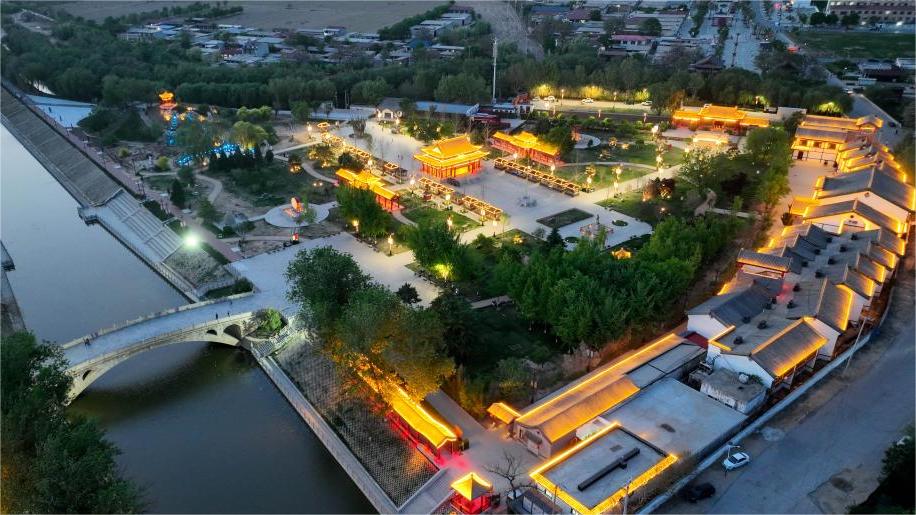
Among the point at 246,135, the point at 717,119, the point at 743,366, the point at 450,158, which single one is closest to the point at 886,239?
the point at 743,366

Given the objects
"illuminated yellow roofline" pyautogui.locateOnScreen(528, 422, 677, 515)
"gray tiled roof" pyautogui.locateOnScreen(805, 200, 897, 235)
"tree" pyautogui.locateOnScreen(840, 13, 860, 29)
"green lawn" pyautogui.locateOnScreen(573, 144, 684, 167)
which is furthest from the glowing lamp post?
"tree" pyautogui.locateOnScreen(840, 13, 860, 29)

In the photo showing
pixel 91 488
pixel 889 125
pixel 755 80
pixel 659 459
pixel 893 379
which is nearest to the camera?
pixel 91 488

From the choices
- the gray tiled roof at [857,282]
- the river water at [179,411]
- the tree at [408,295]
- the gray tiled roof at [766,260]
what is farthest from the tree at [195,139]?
the gray tiled roof at [857,282]

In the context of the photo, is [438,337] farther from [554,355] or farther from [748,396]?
[748,396]

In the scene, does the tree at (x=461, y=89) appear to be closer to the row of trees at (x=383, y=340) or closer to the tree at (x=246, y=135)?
the tree at (x=246, y=135)

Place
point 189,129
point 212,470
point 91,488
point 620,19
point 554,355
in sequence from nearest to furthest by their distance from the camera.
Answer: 1. point 91,488
2. point 212,470
3. point 554,355
4. point 189,129
5. point 620,19

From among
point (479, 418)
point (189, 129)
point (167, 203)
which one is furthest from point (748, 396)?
point (189, 129)

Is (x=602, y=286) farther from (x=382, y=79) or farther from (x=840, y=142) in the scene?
(x=382, y=79)

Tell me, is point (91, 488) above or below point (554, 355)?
above
